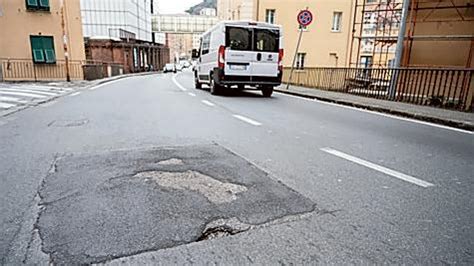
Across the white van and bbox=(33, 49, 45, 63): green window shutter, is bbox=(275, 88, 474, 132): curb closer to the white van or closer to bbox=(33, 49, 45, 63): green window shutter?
the white van

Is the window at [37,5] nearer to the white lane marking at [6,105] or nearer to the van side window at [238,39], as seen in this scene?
the white lane marking at [6,105]

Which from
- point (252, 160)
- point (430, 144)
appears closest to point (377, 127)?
point (430, 144)

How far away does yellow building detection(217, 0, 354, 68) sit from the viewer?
2628 cm

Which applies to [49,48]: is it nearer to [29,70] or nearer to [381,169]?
[29,70]

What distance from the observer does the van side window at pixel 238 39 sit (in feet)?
41.3

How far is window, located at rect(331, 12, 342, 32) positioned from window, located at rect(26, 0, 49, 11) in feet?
66.0

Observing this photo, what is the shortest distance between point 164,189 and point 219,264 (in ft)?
4.57

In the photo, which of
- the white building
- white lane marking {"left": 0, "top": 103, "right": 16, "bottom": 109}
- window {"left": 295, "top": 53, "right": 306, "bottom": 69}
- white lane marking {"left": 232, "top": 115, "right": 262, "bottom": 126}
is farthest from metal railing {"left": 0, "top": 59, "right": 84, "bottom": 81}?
the white building

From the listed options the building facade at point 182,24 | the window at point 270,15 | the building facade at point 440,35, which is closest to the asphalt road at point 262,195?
the building facade at point 440,35

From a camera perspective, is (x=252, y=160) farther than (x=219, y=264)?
Yes

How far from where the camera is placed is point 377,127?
288 inches

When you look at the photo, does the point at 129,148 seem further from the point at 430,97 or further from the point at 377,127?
the point at 430,97

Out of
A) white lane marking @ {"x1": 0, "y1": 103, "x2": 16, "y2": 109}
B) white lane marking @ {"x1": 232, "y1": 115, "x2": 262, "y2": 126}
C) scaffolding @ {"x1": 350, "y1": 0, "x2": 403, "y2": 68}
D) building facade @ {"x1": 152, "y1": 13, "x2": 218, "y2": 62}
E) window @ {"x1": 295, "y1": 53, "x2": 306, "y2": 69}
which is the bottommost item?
white lane marking @ {"x1": 0, "y1": 103, "x2": 16, "y2": 109}

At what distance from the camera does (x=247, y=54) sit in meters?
12.8
